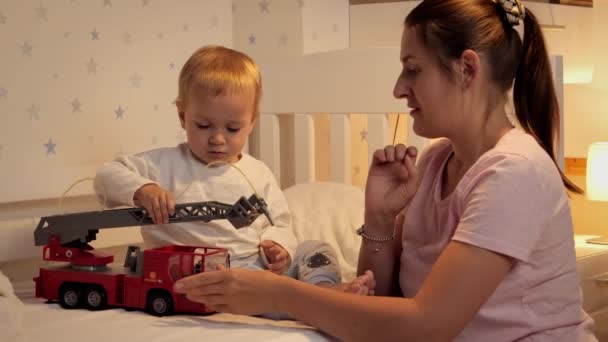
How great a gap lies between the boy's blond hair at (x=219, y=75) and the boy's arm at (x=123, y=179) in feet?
0.45

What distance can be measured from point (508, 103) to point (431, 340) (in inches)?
17.7

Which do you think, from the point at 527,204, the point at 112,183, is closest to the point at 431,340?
the point at 527,204

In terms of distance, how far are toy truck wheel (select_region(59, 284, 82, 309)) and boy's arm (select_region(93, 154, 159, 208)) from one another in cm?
17

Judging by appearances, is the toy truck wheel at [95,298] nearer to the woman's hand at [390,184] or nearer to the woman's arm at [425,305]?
the woman's arm at [425,305]

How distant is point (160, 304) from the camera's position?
1269 mm

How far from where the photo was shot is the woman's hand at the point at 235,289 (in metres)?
1.20

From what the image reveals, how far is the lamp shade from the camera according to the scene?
Result: 8.25 feet

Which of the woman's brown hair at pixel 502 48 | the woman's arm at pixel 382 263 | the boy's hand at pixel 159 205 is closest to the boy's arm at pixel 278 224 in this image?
the woman's arm at pixel 382 263

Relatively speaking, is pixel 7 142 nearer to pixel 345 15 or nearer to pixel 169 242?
pixel 169 242

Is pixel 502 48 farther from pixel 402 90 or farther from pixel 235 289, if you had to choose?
pixel 235 289

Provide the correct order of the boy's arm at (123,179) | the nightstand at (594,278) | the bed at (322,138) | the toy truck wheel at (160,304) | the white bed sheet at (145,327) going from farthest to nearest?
the nightstand at (594,278) → the bed at (322,138) → the boy's arm at (123,179) → the toy truck wheel at (160,304) → the white bed sheet at (145,327)

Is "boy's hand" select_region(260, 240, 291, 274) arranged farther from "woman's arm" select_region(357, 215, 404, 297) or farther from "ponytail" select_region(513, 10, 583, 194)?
"ponytail" select_region(513, 10, 583, 194)

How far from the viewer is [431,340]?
3.81ft

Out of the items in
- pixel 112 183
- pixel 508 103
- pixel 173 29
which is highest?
pixel 173 29
